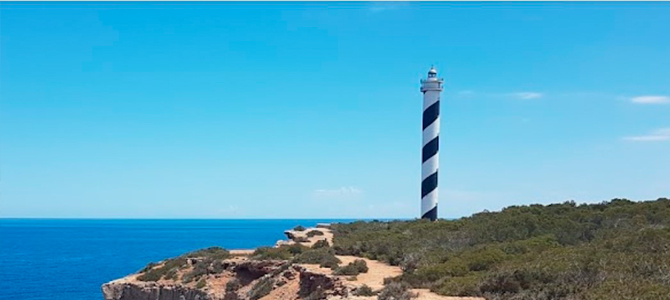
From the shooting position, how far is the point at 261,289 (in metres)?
22.7

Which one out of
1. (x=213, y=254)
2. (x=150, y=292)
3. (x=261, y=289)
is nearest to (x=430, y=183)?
(x=213, y=254)

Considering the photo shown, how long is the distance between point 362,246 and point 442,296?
10637 mm

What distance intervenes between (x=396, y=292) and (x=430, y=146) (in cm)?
2185

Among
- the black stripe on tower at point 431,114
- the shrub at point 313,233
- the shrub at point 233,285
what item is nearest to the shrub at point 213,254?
the shrub at point 233,285

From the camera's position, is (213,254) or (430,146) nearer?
(213,254)

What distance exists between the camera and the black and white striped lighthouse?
3638cm

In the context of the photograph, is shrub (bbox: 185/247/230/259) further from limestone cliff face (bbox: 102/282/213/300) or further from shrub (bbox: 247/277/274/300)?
shrub (bbox: 247/277/274/300)

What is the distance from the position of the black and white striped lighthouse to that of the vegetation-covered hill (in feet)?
24.0

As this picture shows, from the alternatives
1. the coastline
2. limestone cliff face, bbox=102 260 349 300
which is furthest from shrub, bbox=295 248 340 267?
limestone cliff face, bbox=102 260 349 300

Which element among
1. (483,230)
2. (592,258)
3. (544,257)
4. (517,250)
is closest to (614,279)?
(592,258)

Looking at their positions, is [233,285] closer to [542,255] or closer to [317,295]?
[317,295]

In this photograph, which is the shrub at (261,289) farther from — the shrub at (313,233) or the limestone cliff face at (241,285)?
the shrub at (313,233)

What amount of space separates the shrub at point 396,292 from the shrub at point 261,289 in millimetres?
7499

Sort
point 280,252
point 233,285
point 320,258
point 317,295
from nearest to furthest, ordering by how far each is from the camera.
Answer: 1. point 317,295
2. point 320,258
3. point 233,285
4. point 280,252
